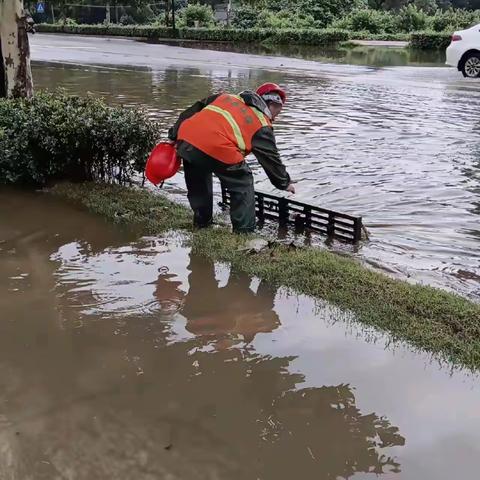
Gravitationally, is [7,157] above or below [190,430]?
above

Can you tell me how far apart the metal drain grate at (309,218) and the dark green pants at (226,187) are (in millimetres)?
609

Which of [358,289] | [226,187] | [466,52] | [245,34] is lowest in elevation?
[358,289]

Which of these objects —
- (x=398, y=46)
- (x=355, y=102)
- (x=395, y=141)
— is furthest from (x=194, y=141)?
(x=398, y=46)

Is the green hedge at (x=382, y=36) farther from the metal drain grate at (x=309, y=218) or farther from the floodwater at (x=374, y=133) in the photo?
the metal drain grate at (x=309, y=218)

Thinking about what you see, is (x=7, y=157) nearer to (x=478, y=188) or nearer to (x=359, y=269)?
(x=359, y=269)

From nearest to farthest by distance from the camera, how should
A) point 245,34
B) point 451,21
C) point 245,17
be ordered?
point 451,21, point 245,34, point 245,17

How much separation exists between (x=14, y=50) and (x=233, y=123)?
3.93m

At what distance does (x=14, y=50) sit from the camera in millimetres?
7992

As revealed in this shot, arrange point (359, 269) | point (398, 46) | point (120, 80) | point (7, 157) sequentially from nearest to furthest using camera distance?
point (359, 269) → point (7, 157) → point (120, 80) → point (398, 46)

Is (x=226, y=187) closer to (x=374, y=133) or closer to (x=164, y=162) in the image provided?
(x=164, y=162)

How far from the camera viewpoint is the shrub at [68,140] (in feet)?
23.1

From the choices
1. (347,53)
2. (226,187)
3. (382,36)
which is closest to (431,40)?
(347,53)

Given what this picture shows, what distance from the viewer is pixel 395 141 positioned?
419 inches

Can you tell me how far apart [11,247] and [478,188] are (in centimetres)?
541
